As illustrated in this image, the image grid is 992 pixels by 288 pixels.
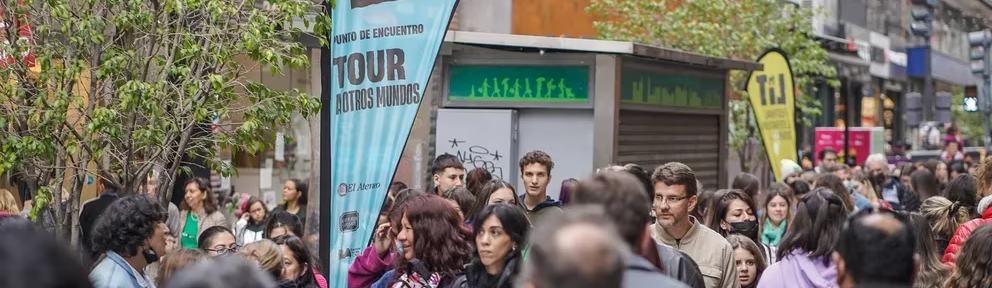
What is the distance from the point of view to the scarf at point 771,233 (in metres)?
11.4

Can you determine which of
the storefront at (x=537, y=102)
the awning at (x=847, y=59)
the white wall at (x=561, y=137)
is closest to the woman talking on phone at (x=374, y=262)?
the storefront at (x=537, y=102)

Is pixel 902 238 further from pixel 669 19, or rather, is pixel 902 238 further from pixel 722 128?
pixel 669 19

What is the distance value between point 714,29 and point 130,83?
15661 millimetres

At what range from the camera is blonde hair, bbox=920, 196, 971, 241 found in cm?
883

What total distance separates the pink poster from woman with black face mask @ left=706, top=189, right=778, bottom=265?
1973cm

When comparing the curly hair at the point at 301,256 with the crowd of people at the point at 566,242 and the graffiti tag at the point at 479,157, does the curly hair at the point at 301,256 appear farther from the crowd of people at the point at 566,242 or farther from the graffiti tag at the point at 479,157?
the graffiti tag at the point at 479,157

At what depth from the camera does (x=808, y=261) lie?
6438 mm

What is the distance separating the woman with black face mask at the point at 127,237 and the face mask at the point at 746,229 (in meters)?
4.09

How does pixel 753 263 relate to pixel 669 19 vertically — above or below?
below

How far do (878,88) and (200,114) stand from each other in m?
41.5

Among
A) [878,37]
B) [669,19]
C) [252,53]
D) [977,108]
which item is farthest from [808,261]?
[878,37]

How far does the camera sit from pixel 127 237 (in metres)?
6.16

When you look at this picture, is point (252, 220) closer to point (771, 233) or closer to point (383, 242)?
point (771, 233)

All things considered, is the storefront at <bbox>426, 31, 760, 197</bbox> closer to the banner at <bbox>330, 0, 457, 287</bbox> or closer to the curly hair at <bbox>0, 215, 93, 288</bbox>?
the banner at <bbox>330, 0, 457, 287</bbox>
